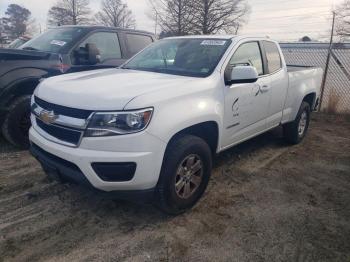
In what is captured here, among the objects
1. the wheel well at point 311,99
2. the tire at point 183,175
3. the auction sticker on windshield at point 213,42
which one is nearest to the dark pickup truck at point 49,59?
the auction sticker on windshield at point 213,42

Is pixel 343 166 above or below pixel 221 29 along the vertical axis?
below

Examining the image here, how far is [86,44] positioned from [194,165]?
311cm

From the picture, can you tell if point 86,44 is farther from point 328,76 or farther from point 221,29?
point 221,29

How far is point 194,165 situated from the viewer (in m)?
3.38

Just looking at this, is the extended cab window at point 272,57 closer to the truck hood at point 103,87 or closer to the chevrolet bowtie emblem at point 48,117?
the truck hood at point 103,87

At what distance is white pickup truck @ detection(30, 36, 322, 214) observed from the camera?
2758 millimetres

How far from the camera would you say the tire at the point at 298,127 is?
560 centimetres

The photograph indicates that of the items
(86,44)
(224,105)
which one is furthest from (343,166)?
(86,44)

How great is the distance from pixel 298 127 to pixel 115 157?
3.93 meters

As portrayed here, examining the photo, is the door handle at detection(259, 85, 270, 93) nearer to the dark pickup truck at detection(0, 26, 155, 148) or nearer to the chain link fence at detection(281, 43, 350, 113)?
the dark pickup truck at detection(0, 26, 155, 148)

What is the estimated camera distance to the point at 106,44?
6184 millimetres

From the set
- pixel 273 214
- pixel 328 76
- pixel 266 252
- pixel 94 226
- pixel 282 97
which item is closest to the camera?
pixel 266 252

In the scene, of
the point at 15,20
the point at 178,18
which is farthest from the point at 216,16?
the point at 15,20

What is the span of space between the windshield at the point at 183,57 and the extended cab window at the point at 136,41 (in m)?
2.02
